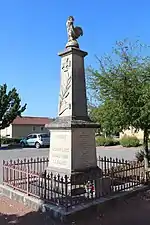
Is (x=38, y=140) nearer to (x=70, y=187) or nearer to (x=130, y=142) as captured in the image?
(x=130, y=142)

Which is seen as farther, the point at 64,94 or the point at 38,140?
the point at 38,140

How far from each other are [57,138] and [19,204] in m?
2.13

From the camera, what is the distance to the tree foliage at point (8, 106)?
104 feet

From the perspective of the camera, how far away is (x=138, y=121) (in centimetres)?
983

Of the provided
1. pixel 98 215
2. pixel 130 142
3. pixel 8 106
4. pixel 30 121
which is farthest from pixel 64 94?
pixel 30 121

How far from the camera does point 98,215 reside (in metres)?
6.36

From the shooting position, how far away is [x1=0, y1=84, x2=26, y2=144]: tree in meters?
31.7

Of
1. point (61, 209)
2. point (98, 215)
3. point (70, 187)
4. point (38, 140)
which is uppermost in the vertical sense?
point (38, 140)

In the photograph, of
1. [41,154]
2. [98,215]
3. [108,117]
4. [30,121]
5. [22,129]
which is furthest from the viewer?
[30,121]

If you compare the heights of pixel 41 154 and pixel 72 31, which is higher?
pixel 72 31

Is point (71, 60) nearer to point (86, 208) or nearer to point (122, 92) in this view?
point (122, 92)

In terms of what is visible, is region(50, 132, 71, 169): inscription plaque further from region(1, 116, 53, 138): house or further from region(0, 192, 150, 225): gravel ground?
region(1, 116, 53, 138): house

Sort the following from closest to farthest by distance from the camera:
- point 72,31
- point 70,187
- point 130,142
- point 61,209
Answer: point 61,209 < point 70,187 < point 72,31 < point 130,142

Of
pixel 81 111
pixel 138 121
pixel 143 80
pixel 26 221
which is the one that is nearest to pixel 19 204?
pixel 26 221
